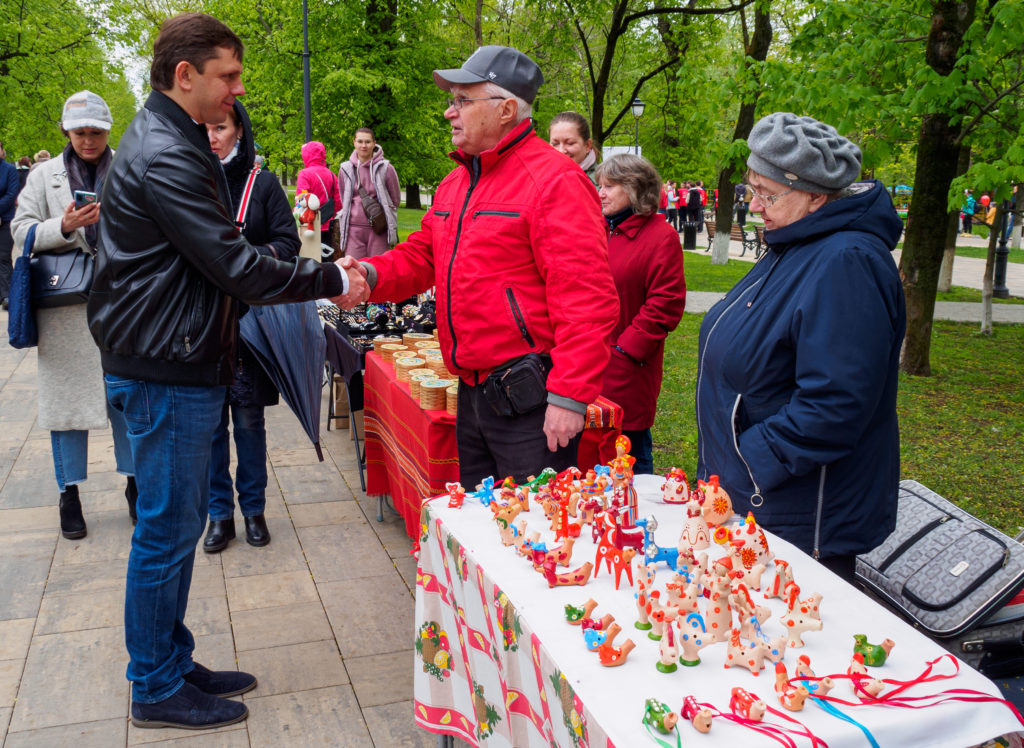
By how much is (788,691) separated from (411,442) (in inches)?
111

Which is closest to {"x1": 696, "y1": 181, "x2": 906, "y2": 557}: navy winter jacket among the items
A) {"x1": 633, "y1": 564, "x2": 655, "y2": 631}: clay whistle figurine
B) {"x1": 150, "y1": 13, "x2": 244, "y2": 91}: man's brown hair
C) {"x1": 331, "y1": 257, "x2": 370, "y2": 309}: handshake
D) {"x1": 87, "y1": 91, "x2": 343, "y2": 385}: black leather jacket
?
{"x1": 633, "y1": 564, "x2": 655, "y2": 631}: clay whistle figurine

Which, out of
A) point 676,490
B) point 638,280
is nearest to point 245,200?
point 638,280

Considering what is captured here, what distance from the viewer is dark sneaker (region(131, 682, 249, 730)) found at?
2941mm

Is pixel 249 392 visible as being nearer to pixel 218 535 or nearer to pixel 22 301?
pixel 218 535

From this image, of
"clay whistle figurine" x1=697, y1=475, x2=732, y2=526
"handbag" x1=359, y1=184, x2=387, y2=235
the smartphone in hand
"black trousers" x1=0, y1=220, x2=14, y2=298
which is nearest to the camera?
"clay whistle figurine" x1=697, y1=475, x2=732, y2=526

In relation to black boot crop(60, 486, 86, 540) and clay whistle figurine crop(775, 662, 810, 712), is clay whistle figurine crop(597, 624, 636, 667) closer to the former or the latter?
clay whistle figurine crop(775, 662, 810, 712)

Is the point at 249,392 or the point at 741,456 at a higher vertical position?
the point at 741,456

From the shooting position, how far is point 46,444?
6.21 metres

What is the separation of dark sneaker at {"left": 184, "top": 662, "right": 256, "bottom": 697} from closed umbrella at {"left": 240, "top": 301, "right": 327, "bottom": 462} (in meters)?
1.23

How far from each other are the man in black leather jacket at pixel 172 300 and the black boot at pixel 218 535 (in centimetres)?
149

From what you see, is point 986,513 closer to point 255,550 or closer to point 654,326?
point 654,326

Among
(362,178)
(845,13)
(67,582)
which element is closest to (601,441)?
(67,582)

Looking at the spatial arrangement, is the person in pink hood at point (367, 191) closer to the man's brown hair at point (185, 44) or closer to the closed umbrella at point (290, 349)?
the closed umbrella at point (290, 349)

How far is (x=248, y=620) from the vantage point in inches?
148
